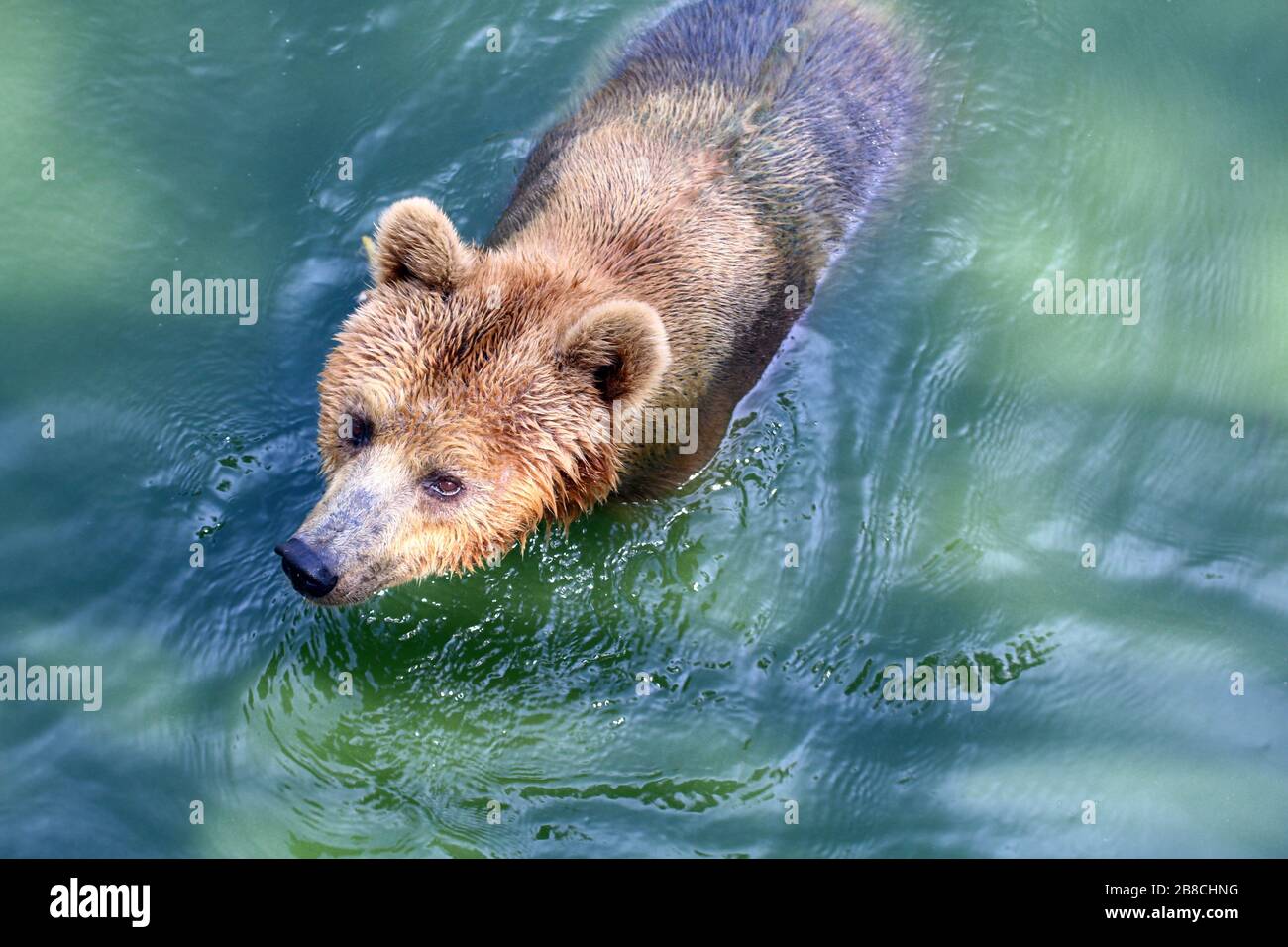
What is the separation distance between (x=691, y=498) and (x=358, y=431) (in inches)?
94.9

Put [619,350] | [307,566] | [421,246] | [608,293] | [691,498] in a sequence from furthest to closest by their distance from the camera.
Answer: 1. [691,498]
2. [608,293]
3. [421,246]
4. [619,350]
5. [307,566]

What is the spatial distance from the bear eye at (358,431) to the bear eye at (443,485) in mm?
404

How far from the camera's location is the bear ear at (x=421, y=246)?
6.39 meters

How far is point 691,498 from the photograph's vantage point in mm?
8094

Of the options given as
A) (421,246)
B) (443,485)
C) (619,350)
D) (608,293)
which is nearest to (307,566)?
(443,485)

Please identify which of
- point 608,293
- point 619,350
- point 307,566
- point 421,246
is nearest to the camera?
point 307,566

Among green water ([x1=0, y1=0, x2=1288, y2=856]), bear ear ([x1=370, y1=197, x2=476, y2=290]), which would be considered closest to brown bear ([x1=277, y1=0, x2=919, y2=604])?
bear ear ([x1=370, y1=197, x2=476, y2=290])

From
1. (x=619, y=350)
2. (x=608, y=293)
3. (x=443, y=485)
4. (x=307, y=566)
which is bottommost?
(x=307, y=566)

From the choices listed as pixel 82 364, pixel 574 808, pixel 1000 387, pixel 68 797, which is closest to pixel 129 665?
pixel 68 797

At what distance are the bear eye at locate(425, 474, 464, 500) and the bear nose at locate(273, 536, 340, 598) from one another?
25.7 inches

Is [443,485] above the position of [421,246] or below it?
below

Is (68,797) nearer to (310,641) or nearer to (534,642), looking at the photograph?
(310,641)

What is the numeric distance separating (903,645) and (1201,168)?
4539 mm

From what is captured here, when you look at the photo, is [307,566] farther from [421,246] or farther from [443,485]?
[421,246]
